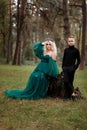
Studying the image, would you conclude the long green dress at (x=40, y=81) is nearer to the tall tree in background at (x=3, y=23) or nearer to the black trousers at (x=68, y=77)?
the black trousers at (x=68, y=77)

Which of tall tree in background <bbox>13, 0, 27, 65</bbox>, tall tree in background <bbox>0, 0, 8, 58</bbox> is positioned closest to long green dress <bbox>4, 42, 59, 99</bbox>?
tall tree in background <bbox>13, 0, 27, 65</bbox>

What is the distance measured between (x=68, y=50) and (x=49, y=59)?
2.20 ft

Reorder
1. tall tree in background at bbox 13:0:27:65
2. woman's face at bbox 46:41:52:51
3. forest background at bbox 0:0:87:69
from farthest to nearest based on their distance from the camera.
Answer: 1. tall tree in background at bbox 13:0:27:65
2. forest background at bbox 0:0:87:69
3. woman's face at bbox 46:41:52:51

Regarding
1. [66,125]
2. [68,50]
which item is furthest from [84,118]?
[68,50]

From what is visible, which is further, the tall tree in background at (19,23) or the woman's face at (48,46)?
the tall tree in background at (19,23)

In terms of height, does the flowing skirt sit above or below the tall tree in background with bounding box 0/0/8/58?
below

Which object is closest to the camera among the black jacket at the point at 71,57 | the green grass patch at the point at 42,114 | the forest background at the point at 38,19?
the green grass patch at the point at 42,114

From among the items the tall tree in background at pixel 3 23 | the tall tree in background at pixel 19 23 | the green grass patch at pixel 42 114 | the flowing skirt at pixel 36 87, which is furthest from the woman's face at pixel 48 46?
the tall tree in background at pixel 3 23

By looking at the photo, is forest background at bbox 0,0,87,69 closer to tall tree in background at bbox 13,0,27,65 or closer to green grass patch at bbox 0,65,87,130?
tall tree in background at bbox 13,0,27,65

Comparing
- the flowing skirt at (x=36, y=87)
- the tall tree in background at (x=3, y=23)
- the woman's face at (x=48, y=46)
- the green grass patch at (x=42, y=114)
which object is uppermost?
the tall tree in background at (x=3, y=23)

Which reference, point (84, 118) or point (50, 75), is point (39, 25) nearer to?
point (50, 75)

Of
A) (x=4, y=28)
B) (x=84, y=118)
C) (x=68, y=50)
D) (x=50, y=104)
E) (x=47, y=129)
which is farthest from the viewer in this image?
(x=4, y=28)

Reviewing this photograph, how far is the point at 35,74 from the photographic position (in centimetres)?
1034

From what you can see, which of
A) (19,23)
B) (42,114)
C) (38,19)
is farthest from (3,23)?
(42,114)
